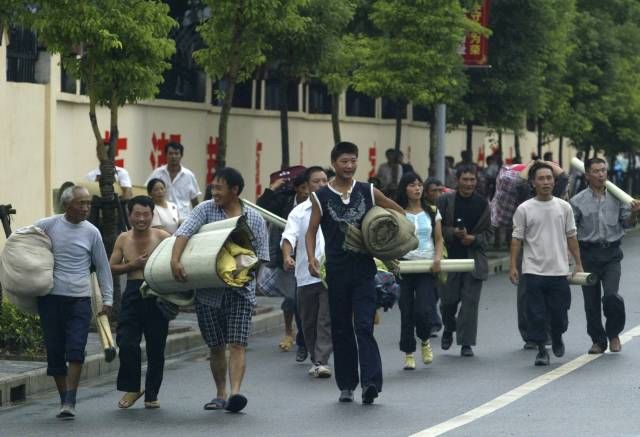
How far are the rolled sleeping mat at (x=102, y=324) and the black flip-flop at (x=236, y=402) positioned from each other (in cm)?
90

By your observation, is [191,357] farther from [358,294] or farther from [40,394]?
[358,294]

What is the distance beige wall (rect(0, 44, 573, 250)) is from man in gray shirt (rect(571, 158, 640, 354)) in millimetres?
9954

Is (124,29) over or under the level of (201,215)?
over

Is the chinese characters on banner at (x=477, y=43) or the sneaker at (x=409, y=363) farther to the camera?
the chinese characters on banner at (x=477, y=43)

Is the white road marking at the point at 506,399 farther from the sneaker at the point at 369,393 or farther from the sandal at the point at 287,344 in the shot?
the sandal at the point at 287,344

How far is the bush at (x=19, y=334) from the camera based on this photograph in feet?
47.9

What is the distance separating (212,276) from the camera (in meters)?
11.6

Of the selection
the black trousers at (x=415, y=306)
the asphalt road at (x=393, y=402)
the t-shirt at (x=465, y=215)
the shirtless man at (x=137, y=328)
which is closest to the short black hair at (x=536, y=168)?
the t-shirt at (x=465, y=215)

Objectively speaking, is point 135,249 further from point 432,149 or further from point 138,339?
point 432,149

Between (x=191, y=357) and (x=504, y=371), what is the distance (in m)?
3.11

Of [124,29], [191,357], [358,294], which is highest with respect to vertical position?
[124,29]

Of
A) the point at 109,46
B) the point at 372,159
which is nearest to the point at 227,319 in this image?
the point at 109,46

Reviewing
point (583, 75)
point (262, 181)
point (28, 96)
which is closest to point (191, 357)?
point (28, 96)

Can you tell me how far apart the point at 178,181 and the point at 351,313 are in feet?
22.3
